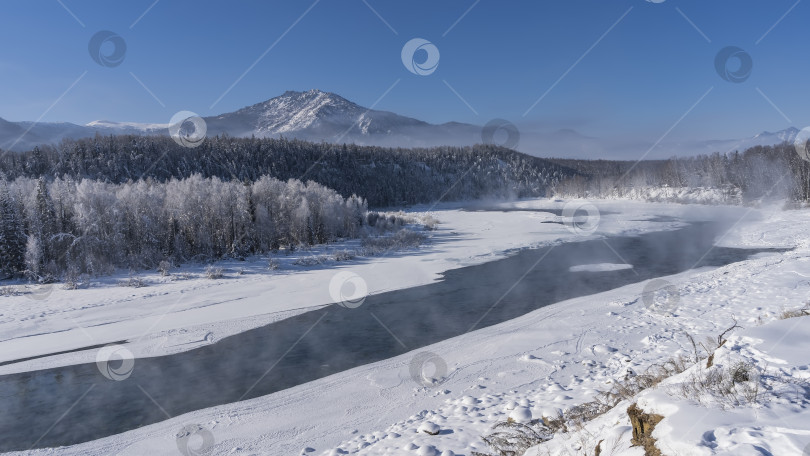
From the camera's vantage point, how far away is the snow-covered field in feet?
15.3

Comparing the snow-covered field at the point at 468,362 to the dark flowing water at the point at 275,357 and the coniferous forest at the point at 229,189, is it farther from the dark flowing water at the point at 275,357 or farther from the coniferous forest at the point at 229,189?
the coniferous forest at the point at 229,189

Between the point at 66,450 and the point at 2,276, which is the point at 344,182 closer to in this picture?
the point at 2,276

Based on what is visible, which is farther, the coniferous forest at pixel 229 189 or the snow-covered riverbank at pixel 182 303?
the coniferous forest at pixel 229 189

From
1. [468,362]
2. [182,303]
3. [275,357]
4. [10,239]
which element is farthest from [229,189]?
[468,362]

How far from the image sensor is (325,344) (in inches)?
593

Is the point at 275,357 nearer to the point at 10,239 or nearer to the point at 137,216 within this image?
the point at 10,239

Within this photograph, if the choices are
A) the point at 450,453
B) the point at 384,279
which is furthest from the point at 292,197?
the point at 450,453

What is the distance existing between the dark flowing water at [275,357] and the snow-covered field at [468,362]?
2.82 feet

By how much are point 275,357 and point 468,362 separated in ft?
20.6

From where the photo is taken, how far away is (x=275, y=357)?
1405cm

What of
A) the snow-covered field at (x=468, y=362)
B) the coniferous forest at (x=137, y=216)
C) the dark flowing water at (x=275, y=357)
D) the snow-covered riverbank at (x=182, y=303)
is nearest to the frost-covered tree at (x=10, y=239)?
the coniferous forest at (x=137, y=216)

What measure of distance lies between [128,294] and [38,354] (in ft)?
28.8

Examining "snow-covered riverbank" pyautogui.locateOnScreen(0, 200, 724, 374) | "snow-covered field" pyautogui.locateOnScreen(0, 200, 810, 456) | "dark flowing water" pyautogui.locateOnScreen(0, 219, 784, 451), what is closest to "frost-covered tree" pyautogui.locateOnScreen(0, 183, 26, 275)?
"snow-covered riverbank" pyautogui.locateOnScreen(0, 200, 724, 374)

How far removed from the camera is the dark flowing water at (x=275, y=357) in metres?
10.5
